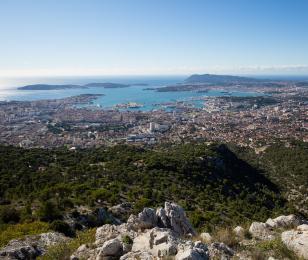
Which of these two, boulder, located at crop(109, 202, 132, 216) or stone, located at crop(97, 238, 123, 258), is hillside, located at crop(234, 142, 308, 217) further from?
stone, located at crop(97, 238, 123, 258)

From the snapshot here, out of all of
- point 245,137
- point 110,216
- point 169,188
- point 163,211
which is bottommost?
point 245,137

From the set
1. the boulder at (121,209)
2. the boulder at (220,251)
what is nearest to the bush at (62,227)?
the boulder at (121,209)

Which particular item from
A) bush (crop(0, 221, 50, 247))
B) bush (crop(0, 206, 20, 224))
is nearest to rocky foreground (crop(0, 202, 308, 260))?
bush (crop(0, 221, 50, 247))

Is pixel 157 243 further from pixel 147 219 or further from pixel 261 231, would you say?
pixel 261 231

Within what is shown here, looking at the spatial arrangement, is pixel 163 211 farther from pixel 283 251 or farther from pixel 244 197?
pixel 244 197

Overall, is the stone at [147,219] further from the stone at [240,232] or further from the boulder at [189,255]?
the boulder at [189,255]

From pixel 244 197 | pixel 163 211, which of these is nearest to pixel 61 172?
pixel 244 197

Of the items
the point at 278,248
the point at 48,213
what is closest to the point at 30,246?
the point at 48,213
